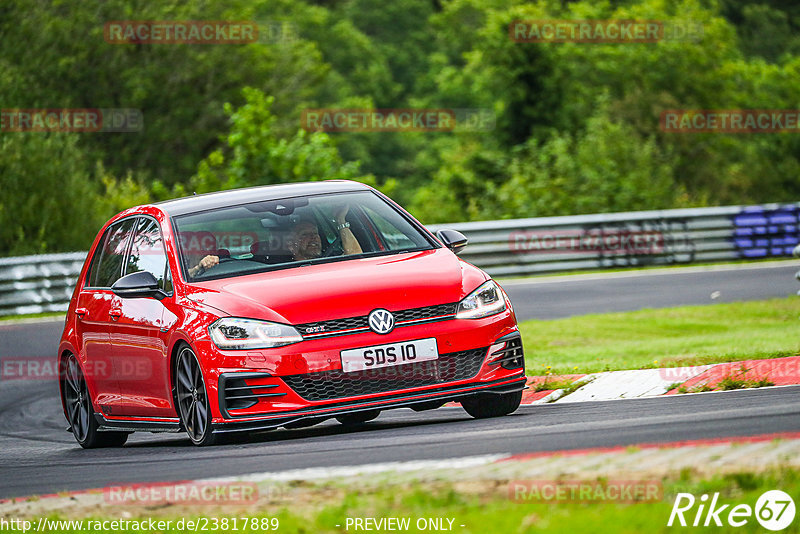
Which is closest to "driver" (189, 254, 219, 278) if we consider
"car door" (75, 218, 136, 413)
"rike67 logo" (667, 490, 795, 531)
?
"car door" (75, 218, 136, 413)

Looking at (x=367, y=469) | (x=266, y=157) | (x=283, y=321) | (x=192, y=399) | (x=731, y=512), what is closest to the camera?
(x=731, y=512)

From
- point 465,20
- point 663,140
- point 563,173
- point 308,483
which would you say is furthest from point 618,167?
point 465,20

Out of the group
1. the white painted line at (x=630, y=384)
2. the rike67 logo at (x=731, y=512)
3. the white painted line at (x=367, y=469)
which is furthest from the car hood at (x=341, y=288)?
the rike67 logo at (x=731, y=512)

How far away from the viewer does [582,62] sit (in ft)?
191

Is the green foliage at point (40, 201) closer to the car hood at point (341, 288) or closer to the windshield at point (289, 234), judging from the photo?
the windshield at point (289, 234)

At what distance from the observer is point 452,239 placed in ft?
31.2

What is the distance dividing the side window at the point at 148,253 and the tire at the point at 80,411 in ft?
3.32

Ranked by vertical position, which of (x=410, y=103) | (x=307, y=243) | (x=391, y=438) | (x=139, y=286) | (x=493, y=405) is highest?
(x=307, y=243)

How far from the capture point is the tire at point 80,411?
10.1 meters

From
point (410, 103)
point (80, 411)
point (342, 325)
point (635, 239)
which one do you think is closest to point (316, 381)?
point (342, 325)

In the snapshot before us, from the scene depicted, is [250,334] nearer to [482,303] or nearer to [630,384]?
[482,303]

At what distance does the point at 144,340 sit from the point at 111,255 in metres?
1.43

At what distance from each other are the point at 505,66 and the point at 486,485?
38.7 meters

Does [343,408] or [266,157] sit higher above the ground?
[343,408]
